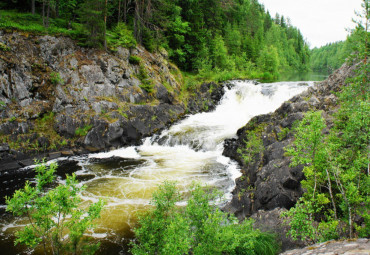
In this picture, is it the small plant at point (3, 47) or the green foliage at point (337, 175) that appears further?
the small plant at point (3, 47)

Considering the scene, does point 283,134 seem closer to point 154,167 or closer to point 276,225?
point 276,225

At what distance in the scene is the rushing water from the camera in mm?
9359

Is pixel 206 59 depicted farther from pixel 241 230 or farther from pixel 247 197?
pixel 241 230

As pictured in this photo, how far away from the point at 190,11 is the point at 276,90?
1781 centimetres

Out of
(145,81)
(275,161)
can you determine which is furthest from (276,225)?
(145,81)

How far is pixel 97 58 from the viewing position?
21266 millimetres

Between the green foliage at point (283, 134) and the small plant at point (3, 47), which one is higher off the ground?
the small plant at point (3, 47)

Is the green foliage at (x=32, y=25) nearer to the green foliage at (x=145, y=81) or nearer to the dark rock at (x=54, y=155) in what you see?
the green foliage at (x=145, y=81)

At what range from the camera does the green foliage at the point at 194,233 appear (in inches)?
172

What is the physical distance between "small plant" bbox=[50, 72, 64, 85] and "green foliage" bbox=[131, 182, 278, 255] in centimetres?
1715

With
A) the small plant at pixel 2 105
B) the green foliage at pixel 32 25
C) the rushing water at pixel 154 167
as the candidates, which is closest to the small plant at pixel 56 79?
the small plant at pixel 2 105

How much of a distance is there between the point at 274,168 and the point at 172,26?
26.7m

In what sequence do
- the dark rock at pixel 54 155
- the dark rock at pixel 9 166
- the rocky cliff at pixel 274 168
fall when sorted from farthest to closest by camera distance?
the dark rock at pixel 54 155
the dark rock at pixel 9 166
the rocky cliff at pixel 274 168

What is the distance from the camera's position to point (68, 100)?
18.5 meters
